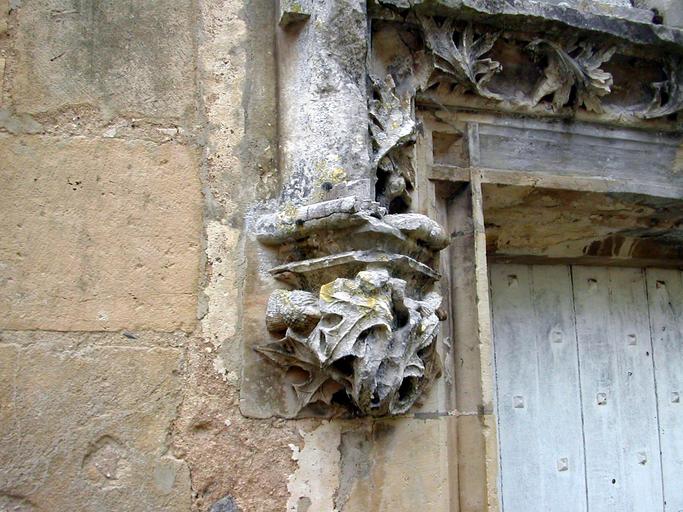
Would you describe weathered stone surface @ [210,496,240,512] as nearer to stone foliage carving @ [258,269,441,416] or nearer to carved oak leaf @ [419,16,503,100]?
stone foliage carving @ [258,269,441,416]

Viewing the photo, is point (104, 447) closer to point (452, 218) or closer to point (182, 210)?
point (182, 210)

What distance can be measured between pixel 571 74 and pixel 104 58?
136cm

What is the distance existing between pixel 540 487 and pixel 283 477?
1.01 metres

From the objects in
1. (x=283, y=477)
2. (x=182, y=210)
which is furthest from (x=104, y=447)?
(x=182, y=210)

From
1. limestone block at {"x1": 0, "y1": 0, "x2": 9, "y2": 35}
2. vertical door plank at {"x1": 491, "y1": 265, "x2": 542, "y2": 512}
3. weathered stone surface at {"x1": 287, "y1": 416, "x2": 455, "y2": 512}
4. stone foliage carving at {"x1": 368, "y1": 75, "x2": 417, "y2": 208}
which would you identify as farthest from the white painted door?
limestone block at {"x1": 0, "y1": 0, "x2": 9, "y2": 35}

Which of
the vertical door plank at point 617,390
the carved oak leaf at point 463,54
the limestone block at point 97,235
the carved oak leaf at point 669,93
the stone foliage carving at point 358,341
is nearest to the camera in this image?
the stone foliage carving at point 358,341

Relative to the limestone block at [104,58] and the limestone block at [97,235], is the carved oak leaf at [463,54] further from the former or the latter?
the limestone block at [97,235]

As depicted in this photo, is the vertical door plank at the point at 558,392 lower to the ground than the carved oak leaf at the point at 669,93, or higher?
lower

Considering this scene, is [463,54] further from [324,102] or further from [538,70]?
[324,102]

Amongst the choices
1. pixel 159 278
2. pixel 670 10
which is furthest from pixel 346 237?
pixel 670 10

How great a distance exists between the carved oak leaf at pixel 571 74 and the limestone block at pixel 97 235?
3.69ft

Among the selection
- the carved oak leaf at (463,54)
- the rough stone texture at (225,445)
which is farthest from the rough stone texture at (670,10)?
the rough stone texture at (225,445)

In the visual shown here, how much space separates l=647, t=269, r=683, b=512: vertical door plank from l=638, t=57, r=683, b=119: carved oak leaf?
64cm

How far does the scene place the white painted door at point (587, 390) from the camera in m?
2.50
